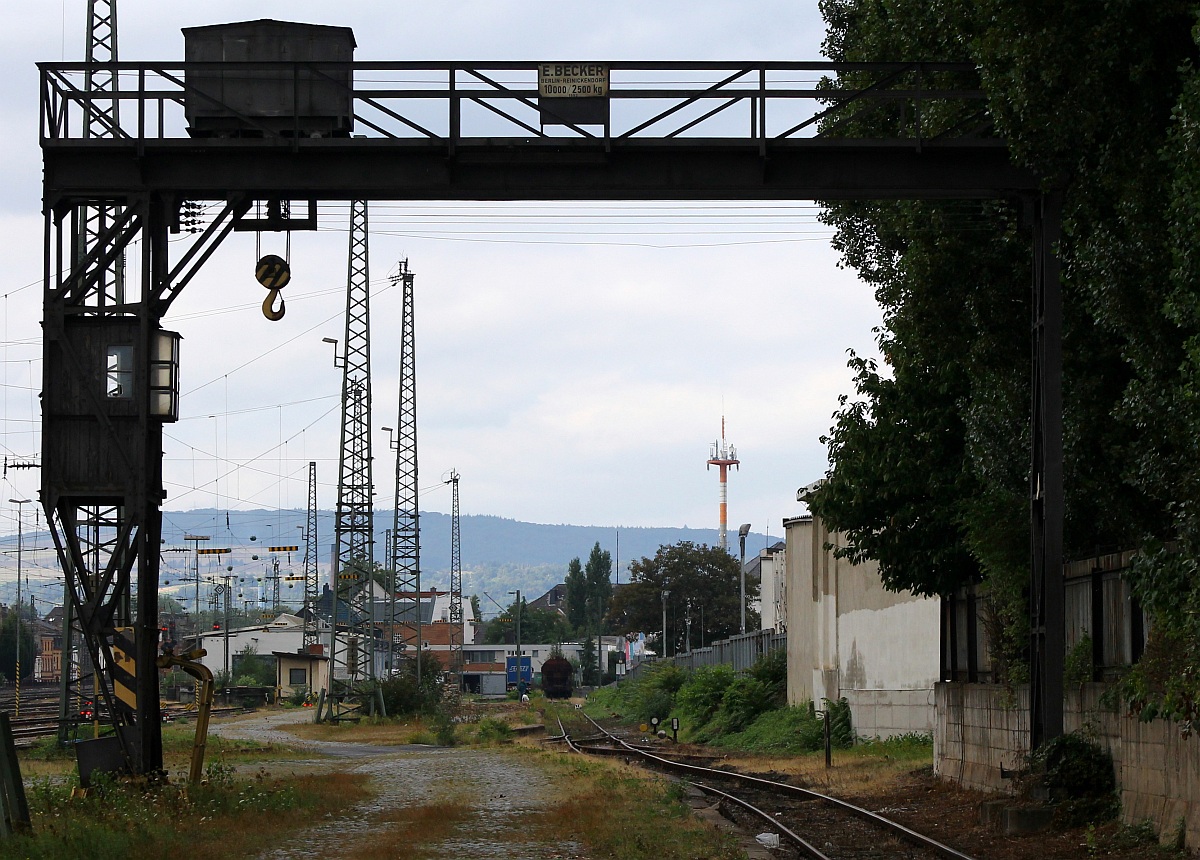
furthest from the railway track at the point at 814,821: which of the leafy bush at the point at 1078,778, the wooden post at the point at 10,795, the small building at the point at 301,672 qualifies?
the small building at the point at 301,672

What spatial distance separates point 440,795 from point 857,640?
66.1 feet

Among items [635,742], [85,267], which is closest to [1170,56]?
[85,267]

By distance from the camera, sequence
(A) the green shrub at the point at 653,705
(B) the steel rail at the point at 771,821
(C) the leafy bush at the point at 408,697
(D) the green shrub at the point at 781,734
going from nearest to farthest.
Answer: (B) the steel rail at the point at 771,821 < (D) the green shrub at the point at 781,734 < (C) the leafy bush at the point at 408,697 < (A) the green shrub at the point at 653,705

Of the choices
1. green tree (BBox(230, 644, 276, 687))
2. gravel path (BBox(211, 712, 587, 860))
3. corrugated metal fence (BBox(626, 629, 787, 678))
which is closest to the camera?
gravel path (BBox(211, 712, 587, 860))

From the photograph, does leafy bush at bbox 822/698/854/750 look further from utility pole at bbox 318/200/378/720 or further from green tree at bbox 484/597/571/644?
green tree at bbox 484/597/571/644

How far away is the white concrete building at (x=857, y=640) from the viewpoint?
3494 centimetres

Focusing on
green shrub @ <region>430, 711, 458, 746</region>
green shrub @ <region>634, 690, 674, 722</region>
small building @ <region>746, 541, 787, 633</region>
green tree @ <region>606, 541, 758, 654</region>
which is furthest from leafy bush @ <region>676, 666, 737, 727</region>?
green tree @ <region>606, 541, 758, 654</region>

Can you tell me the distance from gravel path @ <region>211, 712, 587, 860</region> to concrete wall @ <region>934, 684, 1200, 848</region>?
6.26 m

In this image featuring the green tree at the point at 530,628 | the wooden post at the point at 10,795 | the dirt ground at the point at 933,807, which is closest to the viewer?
the wooden post at the point at 10,795

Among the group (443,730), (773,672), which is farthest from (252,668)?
(443,730)

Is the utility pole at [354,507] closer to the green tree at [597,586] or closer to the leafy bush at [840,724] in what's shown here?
the leafy bush at [840,724]

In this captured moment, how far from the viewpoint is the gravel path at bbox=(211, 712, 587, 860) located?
1541cm

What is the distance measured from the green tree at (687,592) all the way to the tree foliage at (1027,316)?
293 feet

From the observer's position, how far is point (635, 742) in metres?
47.8
